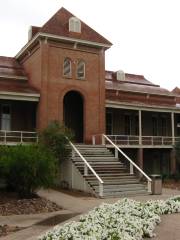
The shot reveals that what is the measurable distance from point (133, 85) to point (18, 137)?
14.3 m

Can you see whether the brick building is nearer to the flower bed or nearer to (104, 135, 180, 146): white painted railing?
(104, 135, 180, 146): white painted railing

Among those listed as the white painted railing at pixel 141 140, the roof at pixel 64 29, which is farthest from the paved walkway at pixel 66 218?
the roof at pixel 64 29

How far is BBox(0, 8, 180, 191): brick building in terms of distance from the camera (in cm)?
2744

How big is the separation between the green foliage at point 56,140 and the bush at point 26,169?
6313 millimetres

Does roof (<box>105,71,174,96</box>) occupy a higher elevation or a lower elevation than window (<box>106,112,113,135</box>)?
higher

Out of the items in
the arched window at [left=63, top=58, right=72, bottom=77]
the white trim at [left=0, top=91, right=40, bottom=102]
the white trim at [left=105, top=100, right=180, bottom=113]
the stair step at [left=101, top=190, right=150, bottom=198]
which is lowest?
the stair step at [left=101, top=190, right=150, bottom=198]

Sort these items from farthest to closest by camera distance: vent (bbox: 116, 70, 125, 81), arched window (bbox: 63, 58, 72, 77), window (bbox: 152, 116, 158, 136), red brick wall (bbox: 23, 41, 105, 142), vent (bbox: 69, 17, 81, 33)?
1. vent (bbox: 116, 70, 125, 81)
2. window (bbox: 152, 116, 158, 136)
3. vent (bbox: 69, 17, 81, 33)
4. arched window (bbox: 63, 58, 72, 77)
5. red brick wall (bbox: 23, 41, 105, 142)

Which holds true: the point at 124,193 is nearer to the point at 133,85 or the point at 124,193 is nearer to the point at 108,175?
the point at 108,175

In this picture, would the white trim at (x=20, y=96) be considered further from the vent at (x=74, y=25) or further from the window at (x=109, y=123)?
the window at (x=109, y=123)

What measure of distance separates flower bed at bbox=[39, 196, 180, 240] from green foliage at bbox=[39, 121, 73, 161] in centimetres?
1189

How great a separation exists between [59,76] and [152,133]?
37.0 ft

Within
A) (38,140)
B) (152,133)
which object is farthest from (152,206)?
(152,133)

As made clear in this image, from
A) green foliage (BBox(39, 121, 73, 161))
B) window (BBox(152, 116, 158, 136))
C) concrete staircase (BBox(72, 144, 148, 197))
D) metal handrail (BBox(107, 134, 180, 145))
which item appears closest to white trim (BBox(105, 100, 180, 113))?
metal handrail (BBox(107, 134, 180, 145))

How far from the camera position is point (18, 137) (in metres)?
26.8
